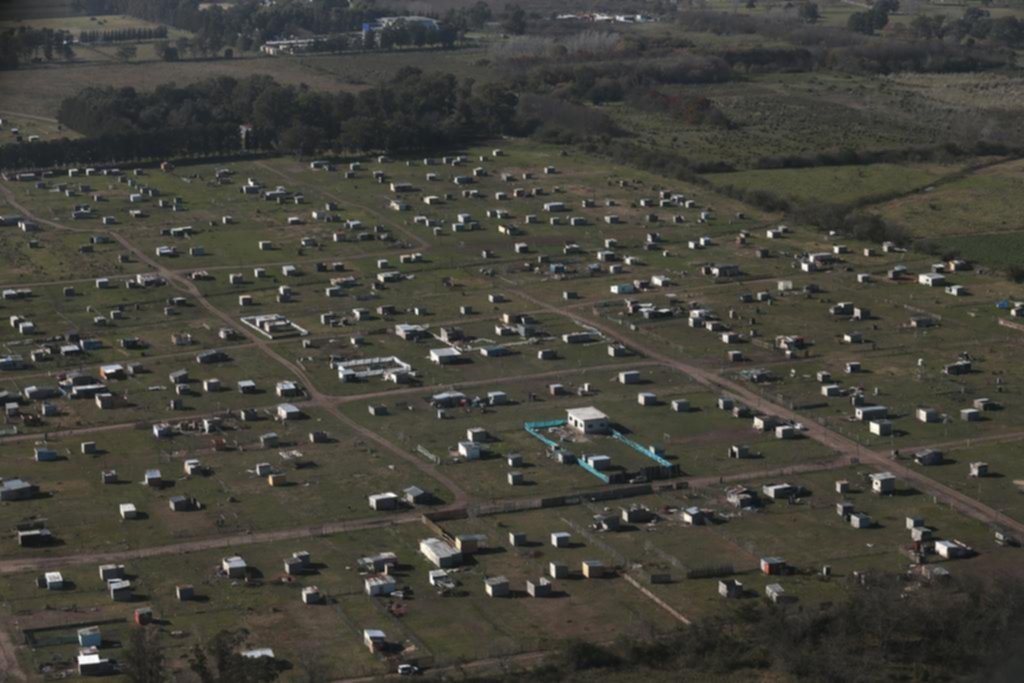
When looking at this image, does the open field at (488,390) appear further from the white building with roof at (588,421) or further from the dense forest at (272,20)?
the dense forest at (272,20)

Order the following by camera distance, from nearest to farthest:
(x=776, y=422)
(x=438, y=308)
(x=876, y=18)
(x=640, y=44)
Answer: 1. (x=776, y=422)
2. (x=438, y=308)
3. (x=640, y=44)
4. (x=876, y=18)

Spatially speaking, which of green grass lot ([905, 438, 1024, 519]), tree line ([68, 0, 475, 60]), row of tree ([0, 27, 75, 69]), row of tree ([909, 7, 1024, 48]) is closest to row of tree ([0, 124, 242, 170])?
row of tree ([0, 27, 75, 69])

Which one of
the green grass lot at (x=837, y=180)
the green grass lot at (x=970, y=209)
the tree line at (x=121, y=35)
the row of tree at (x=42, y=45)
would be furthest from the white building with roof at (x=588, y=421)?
the tree line at (x=121, y=35)

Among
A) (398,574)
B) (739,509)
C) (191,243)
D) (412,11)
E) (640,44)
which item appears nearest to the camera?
(398,574)

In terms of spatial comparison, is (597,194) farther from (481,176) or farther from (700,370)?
(700,370)

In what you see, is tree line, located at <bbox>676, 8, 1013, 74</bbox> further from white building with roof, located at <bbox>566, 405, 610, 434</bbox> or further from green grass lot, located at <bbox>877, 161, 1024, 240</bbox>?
white building with roof, located at <bbox>566, 405, 610, 434</bbox>

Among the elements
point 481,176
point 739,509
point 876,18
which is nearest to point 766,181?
point 481,176
